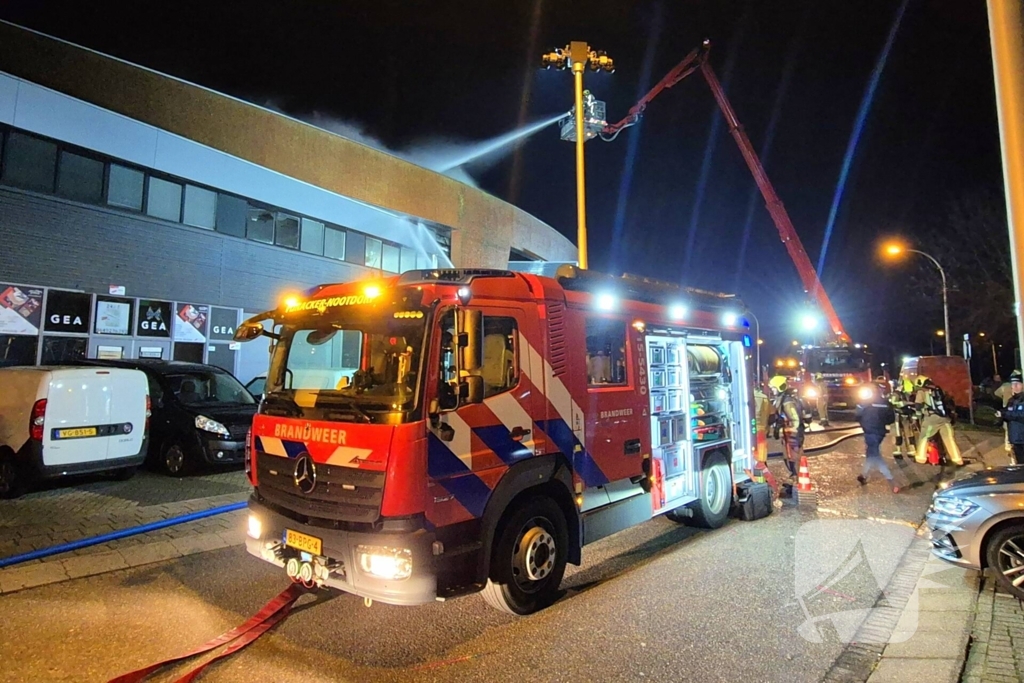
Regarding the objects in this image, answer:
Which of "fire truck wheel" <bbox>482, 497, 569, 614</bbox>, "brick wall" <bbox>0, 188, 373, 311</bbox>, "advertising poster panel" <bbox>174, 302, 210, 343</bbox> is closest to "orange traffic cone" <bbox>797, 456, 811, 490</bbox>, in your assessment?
"fire truck wheel" <bbox>482, 497, 569, 614</bbox>

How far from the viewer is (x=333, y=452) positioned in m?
4.08

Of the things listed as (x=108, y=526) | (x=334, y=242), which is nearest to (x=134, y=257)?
(x=334, y=242)

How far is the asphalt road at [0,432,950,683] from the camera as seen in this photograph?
3.72 metres

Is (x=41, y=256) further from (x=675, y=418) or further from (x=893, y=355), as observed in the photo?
(x=893, y=355)

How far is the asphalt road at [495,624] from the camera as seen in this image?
372 cm

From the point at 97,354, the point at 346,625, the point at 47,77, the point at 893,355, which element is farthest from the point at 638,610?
the point at 893,355

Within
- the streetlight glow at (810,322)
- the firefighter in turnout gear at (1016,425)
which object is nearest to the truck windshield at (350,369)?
the firefighter in turnout gear at (1016,425)

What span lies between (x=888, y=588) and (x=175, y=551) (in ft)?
22.4

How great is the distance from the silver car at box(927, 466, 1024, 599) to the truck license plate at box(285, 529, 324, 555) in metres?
5.25

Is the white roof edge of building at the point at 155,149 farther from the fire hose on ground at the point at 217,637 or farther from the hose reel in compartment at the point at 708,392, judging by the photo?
the hose reel in compartment at the point at 708,392

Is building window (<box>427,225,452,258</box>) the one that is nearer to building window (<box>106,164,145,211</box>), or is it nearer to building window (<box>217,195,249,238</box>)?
building window (<box>217,195,249,238</box>)

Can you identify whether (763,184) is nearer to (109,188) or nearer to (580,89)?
(580,89)

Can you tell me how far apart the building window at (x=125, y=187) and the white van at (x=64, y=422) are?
22.7 feet

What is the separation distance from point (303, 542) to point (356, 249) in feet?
54.9
